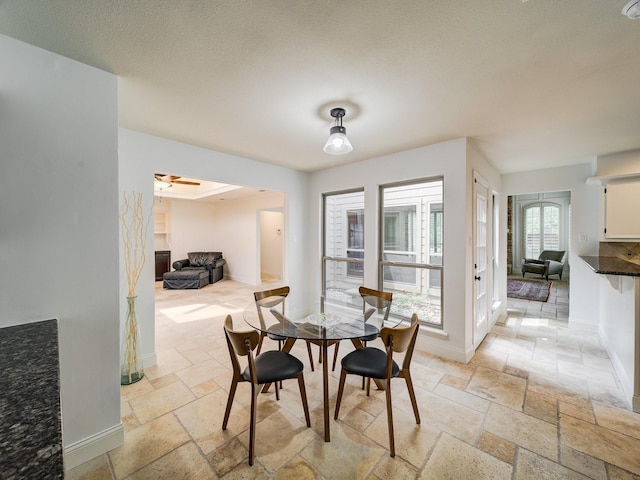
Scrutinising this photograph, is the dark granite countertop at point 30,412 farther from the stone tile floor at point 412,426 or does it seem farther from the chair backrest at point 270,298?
the chair backrest at point 270,298

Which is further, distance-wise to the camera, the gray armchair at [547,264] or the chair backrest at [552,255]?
the chair backrest at [552,255]

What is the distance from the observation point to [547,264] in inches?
286

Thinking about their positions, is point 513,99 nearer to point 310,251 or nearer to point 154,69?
point 154,69

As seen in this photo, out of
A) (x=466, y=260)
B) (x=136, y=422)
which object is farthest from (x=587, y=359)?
(x=136, y=422)

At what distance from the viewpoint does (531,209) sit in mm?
8516

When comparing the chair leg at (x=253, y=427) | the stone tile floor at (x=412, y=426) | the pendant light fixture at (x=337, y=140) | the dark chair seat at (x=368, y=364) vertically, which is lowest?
the stone tile floor at (x=412, y=426)

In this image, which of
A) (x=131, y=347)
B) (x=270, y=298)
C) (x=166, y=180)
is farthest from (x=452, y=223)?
(x=166, y=180)

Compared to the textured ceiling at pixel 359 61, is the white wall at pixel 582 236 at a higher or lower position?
lower

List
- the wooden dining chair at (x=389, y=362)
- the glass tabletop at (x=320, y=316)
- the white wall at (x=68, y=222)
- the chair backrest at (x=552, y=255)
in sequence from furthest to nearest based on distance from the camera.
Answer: the chair backrest at (x=552, y=255)
the glass tabletop at (x=320, y=316)
the wooden dining chair at (x=389, y=362)
the white wall at (x=68, y=222)

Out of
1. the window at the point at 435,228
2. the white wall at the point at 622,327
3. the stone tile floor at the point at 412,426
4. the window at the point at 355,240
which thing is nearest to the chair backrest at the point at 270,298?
the stone tile floor at the point at 412,426

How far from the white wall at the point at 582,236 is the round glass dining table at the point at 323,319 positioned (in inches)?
133

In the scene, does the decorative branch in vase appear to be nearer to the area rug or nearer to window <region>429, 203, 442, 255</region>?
→ window <region>429, 203, 442, 255</region>

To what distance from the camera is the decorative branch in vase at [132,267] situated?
2.54 metres

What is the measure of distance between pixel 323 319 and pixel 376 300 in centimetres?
74
